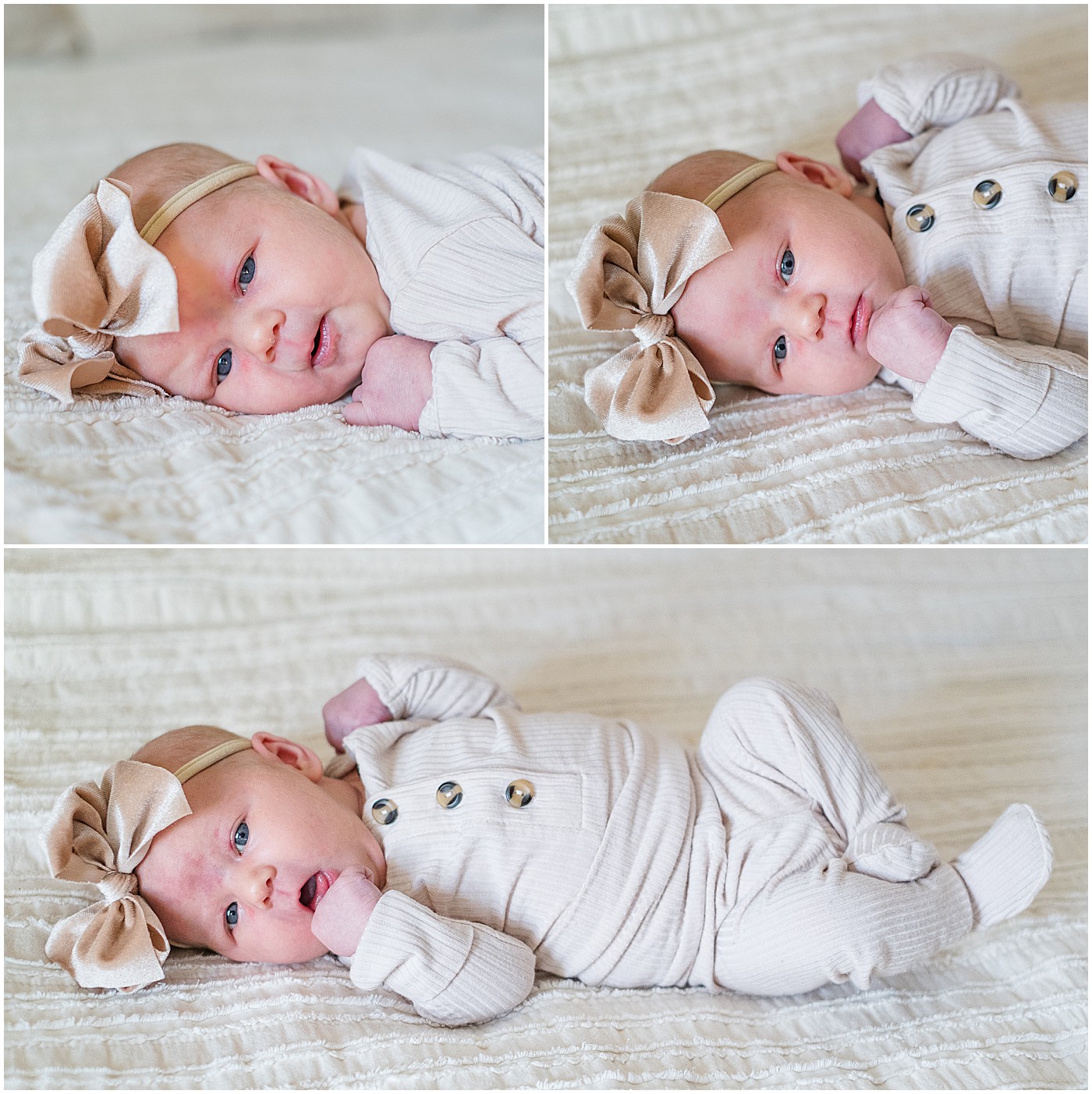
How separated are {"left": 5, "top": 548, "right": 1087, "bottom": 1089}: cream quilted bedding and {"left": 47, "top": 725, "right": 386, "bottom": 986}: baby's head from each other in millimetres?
43

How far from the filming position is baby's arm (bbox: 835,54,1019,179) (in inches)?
55.4

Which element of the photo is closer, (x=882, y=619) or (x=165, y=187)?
(x=165, y=187)

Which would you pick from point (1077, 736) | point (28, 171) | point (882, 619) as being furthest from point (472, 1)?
point (1077, 736)

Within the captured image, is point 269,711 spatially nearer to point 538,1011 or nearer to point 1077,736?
point 538,1011

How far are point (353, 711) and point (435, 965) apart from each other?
0.37m

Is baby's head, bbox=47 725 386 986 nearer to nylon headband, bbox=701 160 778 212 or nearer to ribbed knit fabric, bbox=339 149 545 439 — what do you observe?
ribbed knit fabric, bbox=339 149 545 439

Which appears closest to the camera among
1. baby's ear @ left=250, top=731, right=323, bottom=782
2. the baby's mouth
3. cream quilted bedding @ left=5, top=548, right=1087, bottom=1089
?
cream quilted bedding @ left=5, top=548, right=1087, bottom=1089

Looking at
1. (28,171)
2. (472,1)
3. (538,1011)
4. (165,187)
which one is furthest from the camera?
(472,1)

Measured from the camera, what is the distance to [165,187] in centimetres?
119

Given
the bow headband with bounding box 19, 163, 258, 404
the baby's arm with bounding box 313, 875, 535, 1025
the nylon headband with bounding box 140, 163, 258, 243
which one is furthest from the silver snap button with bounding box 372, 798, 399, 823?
the nylon headband with bounding box 140, 163, 258, 243

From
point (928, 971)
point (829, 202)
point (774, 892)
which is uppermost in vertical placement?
point (829, 202)

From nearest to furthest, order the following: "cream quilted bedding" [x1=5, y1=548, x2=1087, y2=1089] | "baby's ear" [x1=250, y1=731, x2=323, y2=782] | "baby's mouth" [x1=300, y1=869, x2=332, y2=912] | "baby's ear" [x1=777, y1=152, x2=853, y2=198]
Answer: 1. "cream quilted bedding" [x1=5, y1=548, x2=1087, y2=1089]
2. "baby's mouth" [x1=300, y1=869, x2=332, y2=912]
3. "baby's ear" [x1=250, y1=731, x2=323, y2=782]
4. "baby's ear" [x1=777, y1=152, x2=853, y2=198]

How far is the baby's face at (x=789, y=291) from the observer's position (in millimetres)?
1189

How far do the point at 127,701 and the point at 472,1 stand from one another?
55.6 inches
